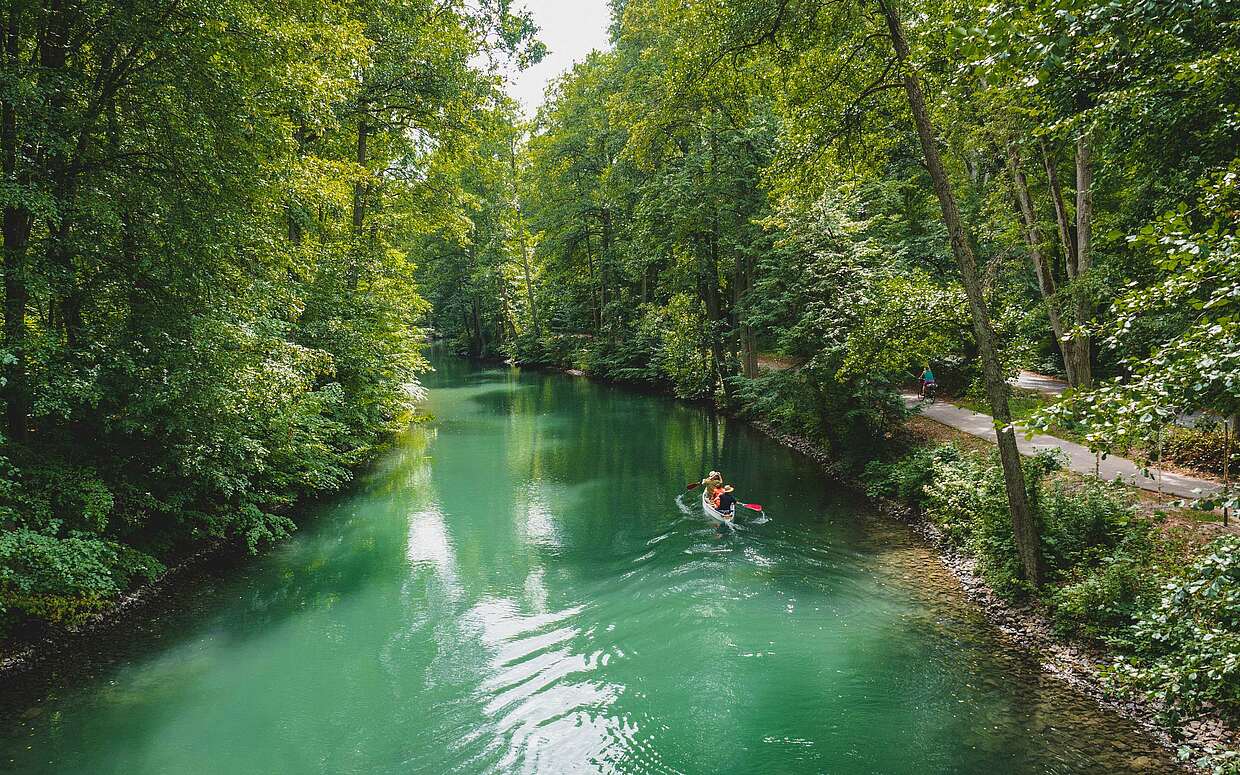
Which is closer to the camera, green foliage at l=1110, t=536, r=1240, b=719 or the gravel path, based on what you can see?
green foliage at l=1110, t=536, r=1240, b=719

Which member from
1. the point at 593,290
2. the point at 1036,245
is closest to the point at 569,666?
the point at 1036,245

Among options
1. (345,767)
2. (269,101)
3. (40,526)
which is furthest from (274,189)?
(345,767)

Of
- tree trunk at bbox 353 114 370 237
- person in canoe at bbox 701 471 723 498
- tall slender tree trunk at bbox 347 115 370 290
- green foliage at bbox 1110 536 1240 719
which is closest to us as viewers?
green foliage at bbox 1110 536 1240 719

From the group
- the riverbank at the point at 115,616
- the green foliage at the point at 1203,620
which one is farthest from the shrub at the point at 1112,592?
the riverbank at the point at 115,616

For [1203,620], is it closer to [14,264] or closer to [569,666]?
[569,666]

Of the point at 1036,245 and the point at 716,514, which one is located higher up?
the point at 1036,245

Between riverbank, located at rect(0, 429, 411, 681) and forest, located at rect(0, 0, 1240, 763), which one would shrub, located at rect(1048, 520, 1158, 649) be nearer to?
forest, located at rect(0, 0, 1240, 763)

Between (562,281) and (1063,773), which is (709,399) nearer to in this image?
(562,281)

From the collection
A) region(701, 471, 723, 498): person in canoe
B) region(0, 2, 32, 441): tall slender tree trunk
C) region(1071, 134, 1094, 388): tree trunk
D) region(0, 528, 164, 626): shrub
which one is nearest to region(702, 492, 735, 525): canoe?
region(701, 471, 723, 498): person in canoe
